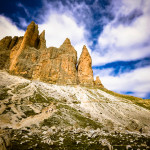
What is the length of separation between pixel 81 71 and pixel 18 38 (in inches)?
3622

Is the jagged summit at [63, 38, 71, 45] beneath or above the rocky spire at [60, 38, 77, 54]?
above

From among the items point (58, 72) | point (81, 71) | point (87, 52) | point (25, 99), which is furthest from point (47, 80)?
point (87, 52)

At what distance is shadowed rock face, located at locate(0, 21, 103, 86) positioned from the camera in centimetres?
8821

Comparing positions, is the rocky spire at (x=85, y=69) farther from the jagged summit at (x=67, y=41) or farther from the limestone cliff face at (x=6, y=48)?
the limestone cliff face at (x=6, y=48)

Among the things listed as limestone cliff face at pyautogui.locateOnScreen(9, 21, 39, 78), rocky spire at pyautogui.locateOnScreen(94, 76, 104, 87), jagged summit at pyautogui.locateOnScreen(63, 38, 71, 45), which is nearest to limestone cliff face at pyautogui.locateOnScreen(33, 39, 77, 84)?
limestone cliff face at pyautogui.locateOnScreen(9, 21, 39, 78)

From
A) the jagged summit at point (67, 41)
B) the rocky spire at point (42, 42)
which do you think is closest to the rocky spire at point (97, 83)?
the jagged summit at point (67, 41)

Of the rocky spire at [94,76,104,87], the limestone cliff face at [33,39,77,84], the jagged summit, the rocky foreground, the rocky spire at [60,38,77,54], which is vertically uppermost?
the jagged summit

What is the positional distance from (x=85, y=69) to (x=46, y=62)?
40.2 m

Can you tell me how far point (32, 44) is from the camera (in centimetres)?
10675

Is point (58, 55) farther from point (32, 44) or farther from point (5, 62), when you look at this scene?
point (5, 62)

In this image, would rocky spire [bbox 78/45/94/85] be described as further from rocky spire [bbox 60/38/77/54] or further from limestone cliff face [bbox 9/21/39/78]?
limestone cliff face [bbox 9/21/39/78]

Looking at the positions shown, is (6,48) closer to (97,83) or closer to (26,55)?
(26,55)

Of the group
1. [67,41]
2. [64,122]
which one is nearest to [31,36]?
[67,41]

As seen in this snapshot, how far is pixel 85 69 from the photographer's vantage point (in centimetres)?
10112
